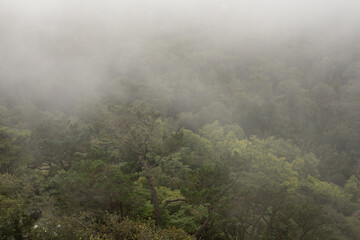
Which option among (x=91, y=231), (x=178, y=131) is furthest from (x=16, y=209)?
(x=178, y=131)

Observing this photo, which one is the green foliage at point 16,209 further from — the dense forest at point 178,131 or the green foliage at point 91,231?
the green foliage at point 91,231

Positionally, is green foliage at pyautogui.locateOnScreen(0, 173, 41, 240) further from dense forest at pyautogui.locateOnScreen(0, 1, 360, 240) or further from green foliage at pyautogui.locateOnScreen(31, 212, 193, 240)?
green foliage at pyautogui.locateOnScreen(31, 212, 193, 240)

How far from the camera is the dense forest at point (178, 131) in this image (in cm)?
1722

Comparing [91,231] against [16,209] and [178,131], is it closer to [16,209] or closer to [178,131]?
[16,209]

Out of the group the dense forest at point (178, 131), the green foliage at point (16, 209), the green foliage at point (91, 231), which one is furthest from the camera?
the dense forest at point (178, 131)

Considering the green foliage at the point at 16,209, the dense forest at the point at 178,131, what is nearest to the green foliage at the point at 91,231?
the dense forest at the point at 178,131

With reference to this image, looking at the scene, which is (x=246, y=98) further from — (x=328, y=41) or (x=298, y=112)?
(x=328, y=41)

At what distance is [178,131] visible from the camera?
55.5m

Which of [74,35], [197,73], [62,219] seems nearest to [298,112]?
[197,73]

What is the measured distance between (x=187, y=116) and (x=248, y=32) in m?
107

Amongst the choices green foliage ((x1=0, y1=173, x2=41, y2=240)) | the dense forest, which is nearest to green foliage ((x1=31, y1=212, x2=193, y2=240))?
the dense forest

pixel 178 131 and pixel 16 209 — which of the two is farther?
pixel 178 131

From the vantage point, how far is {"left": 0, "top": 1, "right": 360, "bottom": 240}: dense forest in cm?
1722

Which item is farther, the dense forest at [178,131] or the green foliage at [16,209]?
the dense forest at [178,131]
